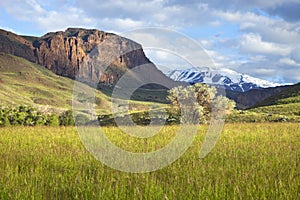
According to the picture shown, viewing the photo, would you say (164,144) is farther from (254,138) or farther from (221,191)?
(221,191)

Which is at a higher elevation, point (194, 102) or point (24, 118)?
point (194, 102)

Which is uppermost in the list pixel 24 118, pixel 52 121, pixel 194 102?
pixel 194 102

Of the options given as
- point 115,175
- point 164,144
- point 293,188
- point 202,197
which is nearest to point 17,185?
point 115,175

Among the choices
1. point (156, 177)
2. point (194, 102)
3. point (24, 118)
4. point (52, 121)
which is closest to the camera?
point (156, 177)

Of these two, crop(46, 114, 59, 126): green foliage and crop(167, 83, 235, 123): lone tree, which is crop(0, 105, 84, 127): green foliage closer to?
crop(46, 114, 59, 126): green foliage

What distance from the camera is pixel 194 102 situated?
91.0 ft

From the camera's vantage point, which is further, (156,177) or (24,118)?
(24,118)

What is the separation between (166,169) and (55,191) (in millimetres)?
2497

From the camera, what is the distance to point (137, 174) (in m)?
6.42

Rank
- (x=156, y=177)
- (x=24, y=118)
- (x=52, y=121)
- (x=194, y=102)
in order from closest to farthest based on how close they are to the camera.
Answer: (x=156, y=177) < (x=24, y=118) < (x=52, y=121) < (x=194, y=102)

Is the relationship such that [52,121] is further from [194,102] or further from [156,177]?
[156,177]

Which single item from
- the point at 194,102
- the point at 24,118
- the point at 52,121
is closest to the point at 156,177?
the point at 52,121

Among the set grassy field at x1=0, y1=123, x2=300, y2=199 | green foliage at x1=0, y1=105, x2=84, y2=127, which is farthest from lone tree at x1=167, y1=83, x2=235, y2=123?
grassy field at x1=0, y1=123, x2=300, y2=199

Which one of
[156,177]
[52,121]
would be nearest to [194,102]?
[52,121]
